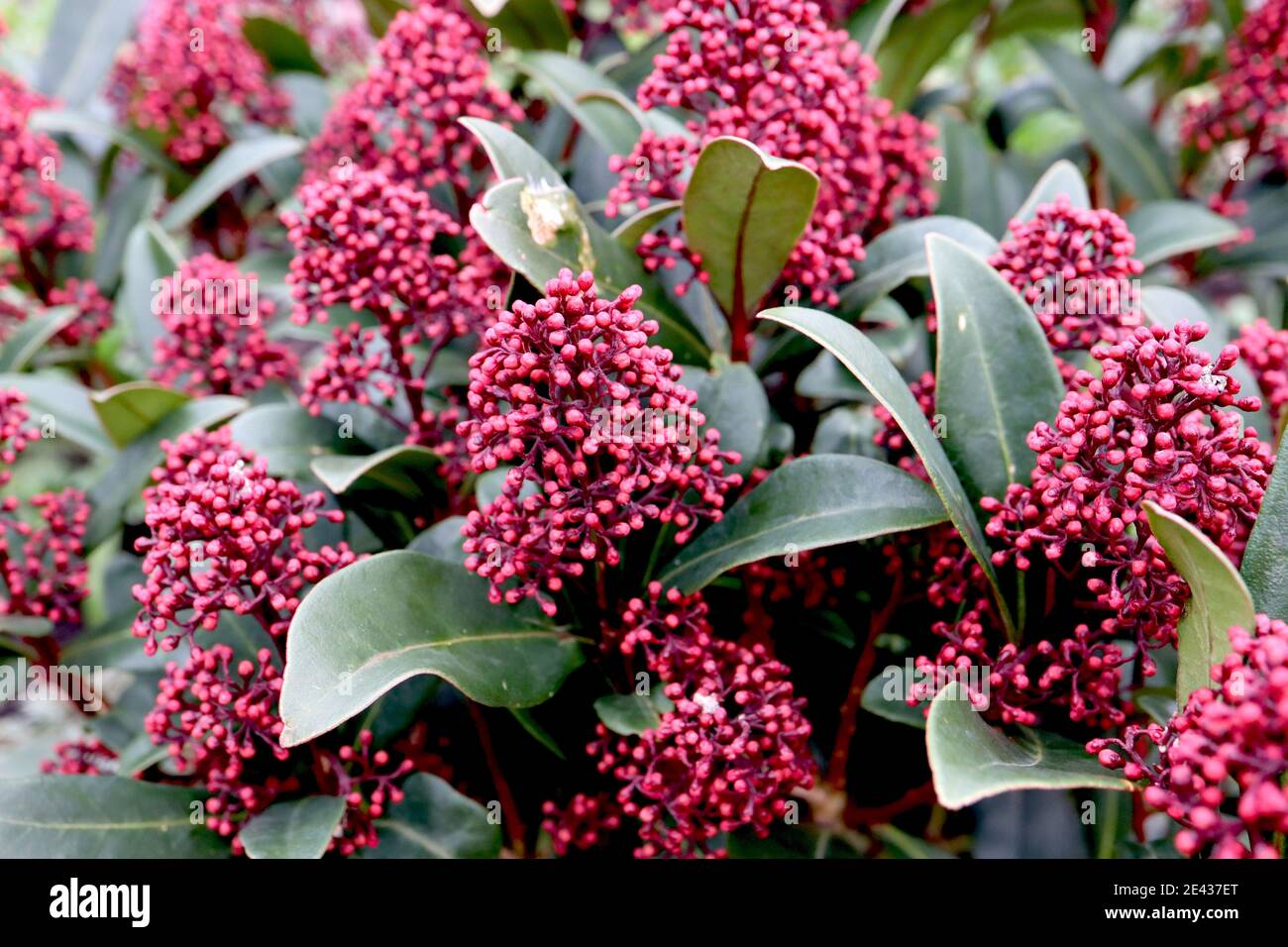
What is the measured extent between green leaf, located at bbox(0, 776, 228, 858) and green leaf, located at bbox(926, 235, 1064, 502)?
128cm

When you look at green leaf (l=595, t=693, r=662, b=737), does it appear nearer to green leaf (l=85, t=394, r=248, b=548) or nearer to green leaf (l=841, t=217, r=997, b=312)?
green leaf (l=841, t=217, r=997, b=312)

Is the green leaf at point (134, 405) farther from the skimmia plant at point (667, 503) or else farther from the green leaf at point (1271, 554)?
the green leaf at point (1271, 554)

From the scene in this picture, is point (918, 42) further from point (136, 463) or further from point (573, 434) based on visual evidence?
point (136, 463)

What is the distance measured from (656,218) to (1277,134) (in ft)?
5.68

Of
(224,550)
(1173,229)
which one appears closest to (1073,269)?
(1173,229)

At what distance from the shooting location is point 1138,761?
1162mm

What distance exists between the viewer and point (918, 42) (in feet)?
8.51

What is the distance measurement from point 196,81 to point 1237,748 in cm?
266

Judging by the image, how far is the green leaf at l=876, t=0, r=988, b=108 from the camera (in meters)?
2.54

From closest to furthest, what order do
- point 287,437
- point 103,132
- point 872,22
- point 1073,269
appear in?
1. point 1073,269
2. point 287,437
3. point 872,22
4. point 103,132

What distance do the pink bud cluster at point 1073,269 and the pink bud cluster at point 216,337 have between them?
4.47 ft
